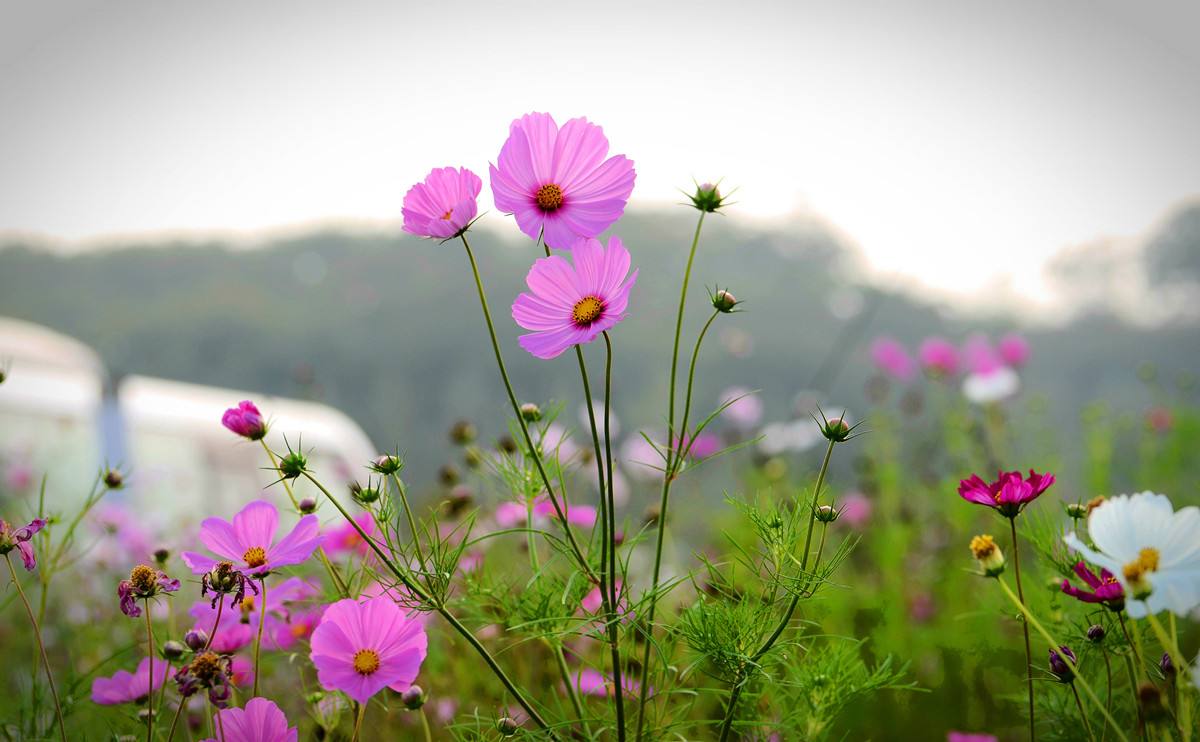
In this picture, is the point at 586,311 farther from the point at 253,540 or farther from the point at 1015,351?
the point at 1015,351

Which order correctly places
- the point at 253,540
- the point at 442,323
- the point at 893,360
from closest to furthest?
the point at 253,540 < the point at 893,360 < the point at 442,323

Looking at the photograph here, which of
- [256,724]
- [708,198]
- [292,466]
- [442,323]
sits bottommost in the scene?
[256,724]

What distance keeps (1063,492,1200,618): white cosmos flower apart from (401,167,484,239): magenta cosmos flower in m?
0.30

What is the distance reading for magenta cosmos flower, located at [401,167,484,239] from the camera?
44 centimetres

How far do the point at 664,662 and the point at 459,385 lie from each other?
4904 mm

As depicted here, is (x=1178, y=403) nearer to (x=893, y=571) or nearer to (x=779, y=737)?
(x=893, y=571)

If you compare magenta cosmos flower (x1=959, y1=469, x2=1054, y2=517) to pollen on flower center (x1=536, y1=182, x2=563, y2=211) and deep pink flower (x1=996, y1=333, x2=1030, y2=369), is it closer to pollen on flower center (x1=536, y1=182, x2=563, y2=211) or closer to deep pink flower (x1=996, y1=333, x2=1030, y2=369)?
pollen on flower center (x1=536, y1=182, x2=563, y2=211)

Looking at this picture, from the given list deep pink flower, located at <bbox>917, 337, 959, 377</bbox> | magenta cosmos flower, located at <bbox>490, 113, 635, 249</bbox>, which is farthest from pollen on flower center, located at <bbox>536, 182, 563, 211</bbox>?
deep pink flower, located at <bbox>917, 337, 959, 377</bbox>

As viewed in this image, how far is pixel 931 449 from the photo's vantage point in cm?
204

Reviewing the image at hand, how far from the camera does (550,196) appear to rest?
1.49 ft

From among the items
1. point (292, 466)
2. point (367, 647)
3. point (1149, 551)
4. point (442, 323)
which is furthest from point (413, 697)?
point (442, 323)

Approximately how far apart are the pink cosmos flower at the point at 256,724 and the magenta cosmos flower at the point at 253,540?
71 millimetres

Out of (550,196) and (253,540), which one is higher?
(550,196)

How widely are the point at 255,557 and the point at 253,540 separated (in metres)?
0.02
